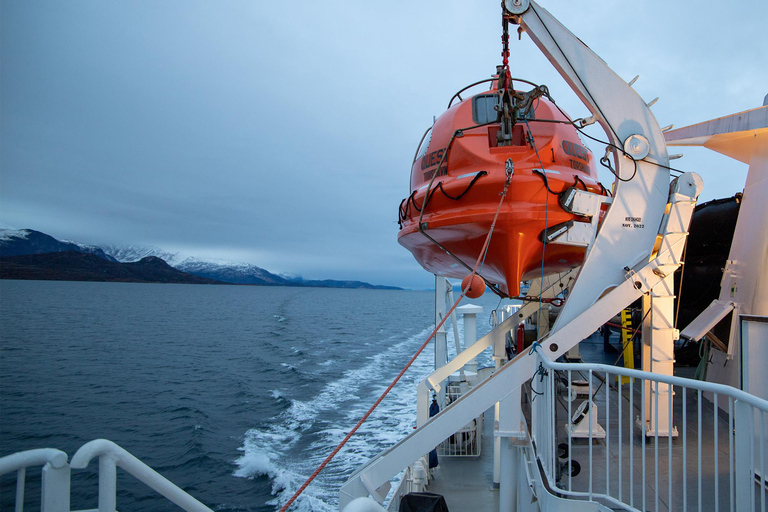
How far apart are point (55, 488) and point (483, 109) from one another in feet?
14.8

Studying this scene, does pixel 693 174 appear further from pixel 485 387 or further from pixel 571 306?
pixel 485 387

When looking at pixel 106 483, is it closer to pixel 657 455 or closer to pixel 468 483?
pixel 657 455

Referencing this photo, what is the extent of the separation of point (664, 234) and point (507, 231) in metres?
1.26

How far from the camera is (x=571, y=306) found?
3275 mm

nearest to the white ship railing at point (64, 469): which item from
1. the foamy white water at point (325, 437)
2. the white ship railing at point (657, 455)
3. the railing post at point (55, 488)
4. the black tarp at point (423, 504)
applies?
the railing post at point (55, 488)

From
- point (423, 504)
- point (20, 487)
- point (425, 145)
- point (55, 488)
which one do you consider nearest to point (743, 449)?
point (55, 488)

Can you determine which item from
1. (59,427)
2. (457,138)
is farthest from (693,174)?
(59,427)

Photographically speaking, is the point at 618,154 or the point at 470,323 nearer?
the point at 618,154

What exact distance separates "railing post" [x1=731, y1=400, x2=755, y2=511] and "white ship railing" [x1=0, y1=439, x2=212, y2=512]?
2.03 m

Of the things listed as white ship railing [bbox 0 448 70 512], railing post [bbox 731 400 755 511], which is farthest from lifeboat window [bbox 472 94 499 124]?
white ship railing [bbox 0 448 70 512]

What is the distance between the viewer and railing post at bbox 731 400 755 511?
1.78 m

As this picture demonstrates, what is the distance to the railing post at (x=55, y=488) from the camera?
4.17 feet

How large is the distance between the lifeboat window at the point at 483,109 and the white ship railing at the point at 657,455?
2.67 metres

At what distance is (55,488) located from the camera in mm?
1299
